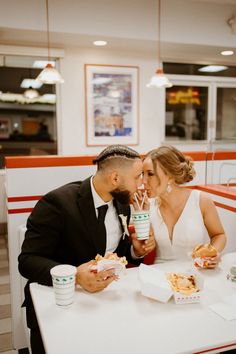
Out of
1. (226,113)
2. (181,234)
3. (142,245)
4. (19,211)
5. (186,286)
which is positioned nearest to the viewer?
(186,286)

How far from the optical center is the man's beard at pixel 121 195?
70.6 inches

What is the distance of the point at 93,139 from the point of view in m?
5.34

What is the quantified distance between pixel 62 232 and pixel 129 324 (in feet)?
2.05

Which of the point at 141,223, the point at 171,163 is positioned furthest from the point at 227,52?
the point at 141,223

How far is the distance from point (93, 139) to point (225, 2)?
8.74 ft

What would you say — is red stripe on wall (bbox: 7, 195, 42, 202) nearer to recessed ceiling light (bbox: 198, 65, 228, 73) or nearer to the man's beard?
the man's beard

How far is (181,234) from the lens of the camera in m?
2.06

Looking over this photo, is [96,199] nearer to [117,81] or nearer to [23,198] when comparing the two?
[23,198]

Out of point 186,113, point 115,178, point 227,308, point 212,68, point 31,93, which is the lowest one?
point 227,308

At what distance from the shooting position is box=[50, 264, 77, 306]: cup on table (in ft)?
4.33

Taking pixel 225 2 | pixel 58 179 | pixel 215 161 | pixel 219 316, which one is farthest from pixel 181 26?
pixel 219 316

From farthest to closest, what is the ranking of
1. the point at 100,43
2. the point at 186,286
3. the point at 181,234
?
the point at 100,43 < the point at 181,234 < the point at 186,286

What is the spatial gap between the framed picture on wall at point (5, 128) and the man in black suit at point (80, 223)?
415cm

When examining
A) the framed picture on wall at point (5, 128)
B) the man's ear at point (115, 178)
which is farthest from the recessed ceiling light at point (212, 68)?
the man's ear at point (115, 178)
